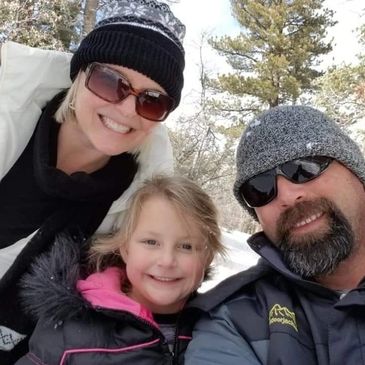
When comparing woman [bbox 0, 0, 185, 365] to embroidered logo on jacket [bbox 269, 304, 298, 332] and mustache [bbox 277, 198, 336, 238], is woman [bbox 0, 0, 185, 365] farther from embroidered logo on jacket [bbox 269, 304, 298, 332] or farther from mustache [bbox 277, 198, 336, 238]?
embroidered logo on jacket [bbox 269, 304, 298, 332]

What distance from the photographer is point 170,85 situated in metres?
1.99

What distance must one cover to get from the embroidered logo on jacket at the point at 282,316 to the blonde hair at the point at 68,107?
48.2 inches

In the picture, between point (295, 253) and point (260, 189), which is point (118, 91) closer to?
point (260, 189)

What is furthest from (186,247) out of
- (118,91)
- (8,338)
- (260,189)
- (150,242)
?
(8,338)

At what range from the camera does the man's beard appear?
1.70 meters

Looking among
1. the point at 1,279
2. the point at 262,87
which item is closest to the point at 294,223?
the point at 1,279

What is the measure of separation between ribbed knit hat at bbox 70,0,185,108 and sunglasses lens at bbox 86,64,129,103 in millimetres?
57

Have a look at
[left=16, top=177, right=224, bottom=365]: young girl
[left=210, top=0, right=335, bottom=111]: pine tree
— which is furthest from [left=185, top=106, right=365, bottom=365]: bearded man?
[left=210, top=0, right=335, bottom=111]: pine tree

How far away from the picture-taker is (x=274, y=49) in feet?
56.4

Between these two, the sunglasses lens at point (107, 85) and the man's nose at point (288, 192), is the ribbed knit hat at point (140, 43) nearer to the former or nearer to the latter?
the sunglasses lens at point (107, 85)

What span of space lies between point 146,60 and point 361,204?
110 centimetres

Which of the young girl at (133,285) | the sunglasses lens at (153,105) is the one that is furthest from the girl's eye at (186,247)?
the sunglasses lens at (153,105)

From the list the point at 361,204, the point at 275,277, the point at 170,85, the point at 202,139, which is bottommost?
the point at 202,139

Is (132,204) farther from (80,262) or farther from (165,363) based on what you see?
(165,363)
